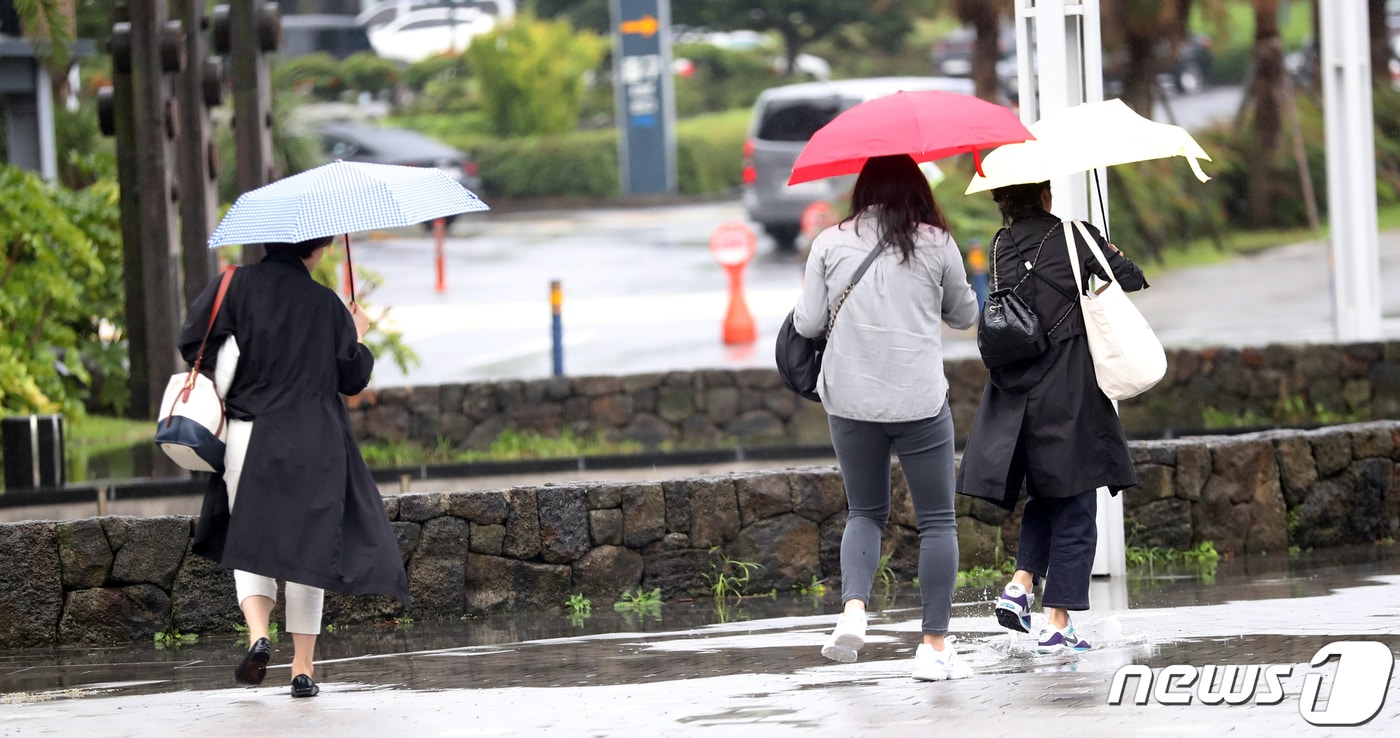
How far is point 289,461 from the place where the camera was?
5980 mm

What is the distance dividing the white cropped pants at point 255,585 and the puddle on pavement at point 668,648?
351mm

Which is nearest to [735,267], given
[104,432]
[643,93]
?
[104,432]

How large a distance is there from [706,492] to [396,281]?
2018cm

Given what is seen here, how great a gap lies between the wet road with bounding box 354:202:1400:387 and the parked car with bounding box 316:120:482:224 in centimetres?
119

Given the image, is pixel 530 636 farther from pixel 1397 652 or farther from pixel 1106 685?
pixel 1397 652

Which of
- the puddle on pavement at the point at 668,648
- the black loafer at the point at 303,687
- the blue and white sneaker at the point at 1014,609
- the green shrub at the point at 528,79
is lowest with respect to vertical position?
the puddle on pavement at the point at 668,648

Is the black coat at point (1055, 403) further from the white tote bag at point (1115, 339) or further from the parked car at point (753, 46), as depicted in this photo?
the parked car at point (753, 46)

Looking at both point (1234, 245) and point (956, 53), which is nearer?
point (1234, 245)

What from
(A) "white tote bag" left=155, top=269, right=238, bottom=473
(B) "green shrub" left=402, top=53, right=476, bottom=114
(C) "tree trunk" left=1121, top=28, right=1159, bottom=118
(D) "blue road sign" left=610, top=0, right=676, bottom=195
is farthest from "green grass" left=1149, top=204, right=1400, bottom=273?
(A) "white tote bag" left=155, top=269, right=238, bottom=473

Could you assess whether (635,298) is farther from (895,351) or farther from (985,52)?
(895,351)

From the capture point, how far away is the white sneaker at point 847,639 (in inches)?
232

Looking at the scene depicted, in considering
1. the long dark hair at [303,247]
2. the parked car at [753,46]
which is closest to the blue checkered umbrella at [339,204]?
the long dark hair at [303,247]

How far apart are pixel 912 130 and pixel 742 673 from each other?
186cm

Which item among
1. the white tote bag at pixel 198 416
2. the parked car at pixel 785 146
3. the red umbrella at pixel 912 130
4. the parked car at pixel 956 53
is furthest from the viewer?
the parked car at pixel 956 53
